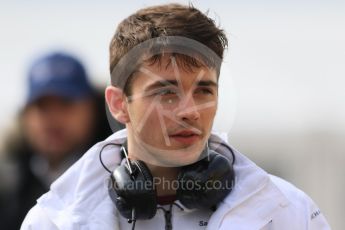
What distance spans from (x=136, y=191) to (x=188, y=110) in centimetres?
36

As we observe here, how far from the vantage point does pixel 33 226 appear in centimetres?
451

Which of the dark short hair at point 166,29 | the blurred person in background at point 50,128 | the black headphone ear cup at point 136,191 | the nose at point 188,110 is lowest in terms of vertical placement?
the blurred person in background at point 50,128

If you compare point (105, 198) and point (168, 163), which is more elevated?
point (168, 163)

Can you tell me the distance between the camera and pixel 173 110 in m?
4.25

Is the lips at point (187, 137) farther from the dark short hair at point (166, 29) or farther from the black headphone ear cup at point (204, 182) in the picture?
the dark short hair at point (166, 29)

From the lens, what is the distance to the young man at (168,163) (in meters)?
4.26

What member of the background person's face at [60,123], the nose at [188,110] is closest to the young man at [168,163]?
the nose at [188,110]

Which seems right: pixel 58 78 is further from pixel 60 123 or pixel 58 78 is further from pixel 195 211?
pixel 195 211

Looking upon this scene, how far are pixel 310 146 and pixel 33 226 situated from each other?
21.0 ft

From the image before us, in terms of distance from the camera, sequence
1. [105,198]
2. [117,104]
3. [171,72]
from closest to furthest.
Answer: [171,72], [105,198], [117,104]

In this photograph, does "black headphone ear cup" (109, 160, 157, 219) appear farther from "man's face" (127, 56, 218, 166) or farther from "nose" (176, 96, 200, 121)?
"nose" (176, 96, 200, 121)

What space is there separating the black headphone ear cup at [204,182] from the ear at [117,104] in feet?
1.29

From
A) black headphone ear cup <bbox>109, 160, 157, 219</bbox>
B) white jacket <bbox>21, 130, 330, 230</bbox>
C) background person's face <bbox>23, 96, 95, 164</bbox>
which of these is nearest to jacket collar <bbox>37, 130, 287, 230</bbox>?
white jacket <bbox>21, 130, 330, 230</bbox>

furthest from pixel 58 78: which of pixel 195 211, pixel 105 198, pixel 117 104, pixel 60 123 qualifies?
pixel 195 211
